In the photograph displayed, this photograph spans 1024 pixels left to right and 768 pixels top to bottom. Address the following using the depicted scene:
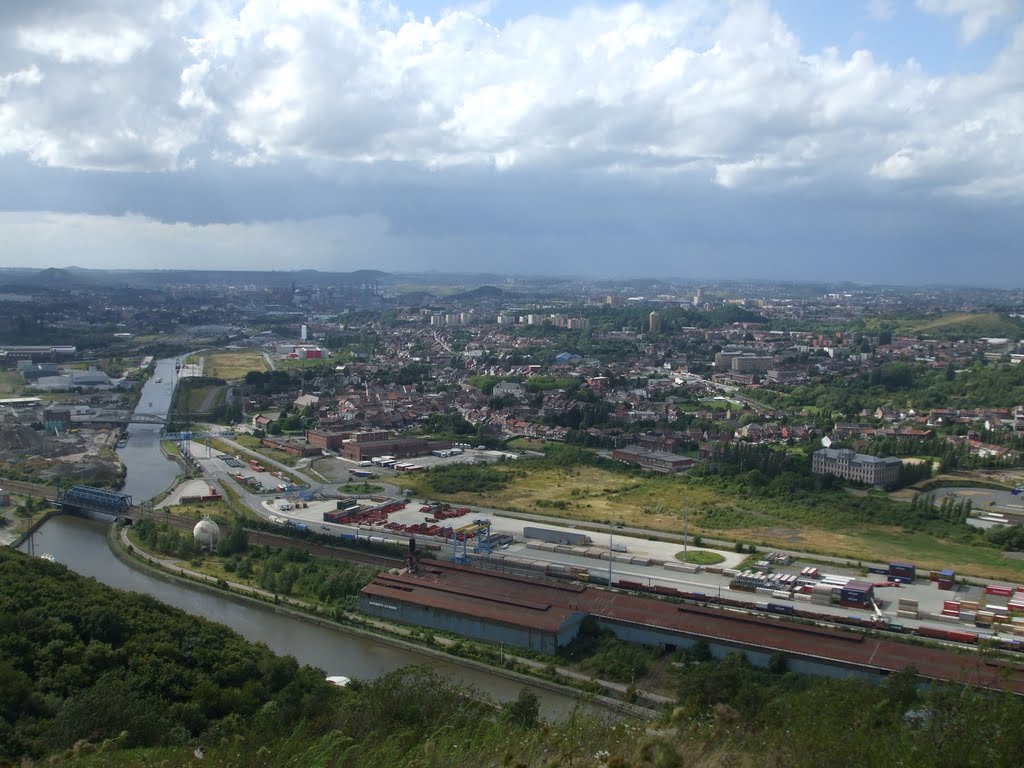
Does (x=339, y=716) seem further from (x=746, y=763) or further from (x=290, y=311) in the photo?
(x=290, y=311)

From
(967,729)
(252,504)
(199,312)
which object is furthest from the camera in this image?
(199,312)

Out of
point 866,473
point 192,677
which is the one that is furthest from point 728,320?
point 192,677

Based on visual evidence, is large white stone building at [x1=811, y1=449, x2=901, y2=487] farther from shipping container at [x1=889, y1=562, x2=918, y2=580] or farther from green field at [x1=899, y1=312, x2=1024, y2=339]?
green field at [x1=899, y1=312, x2=1024, y2=339]

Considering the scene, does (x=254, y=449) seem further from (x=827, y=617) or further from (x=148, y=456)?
(x=827, y=617)

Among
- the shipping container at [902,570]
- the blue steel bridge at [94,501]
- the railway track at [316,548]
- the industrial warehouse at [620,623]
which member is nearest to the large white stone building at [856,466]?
the shipping container at [902,570]

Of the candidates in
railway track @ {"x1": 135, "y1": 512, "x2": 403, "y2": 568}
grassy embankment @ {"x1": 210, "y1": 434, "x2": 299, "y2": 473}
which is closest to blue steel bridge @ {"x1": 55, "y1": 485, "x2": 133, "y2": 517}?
railway track @ {"x1": 135, "y1": 512, "x2": 403, "y2": 568}

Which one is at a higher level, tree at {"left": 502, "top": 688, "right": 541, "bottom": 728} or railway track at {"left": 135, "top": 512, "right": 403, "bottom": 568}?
tree at {"left": 502, "top": 688, "right": 541, "bottom": 728}

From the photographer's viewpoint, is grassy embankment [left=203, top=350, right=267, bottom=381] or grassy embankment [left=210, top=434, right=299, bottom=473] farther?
grassy embankment [left=203, top=350, right=267, bottom=381]
